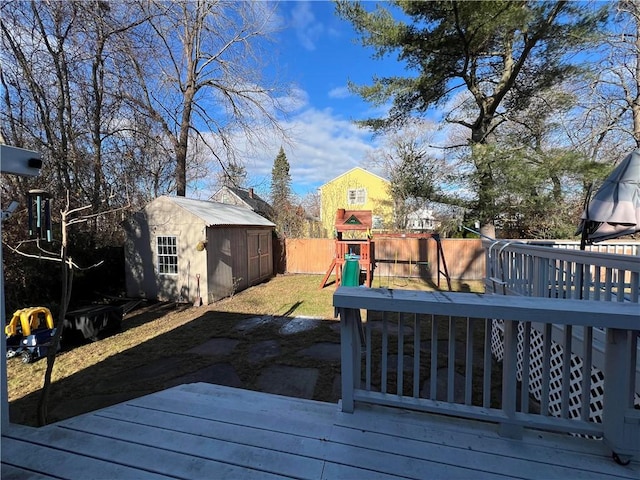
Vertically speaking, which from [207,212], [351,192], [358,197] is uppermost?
[351,192]

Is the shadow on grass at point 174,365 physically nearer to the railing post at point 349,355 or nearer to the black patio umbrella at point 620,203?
the railing post at point 349,355

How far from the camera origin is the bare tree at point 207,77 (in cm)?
946

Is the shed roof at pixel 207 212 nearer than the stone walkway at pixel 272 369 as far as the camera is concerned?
No

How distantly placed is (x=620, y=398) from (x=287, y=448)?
1653 mm

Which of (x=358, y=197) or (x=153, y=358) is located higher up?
(x=358, y=197)

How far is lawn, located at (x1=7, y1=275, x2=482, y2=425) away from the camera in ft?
11.4

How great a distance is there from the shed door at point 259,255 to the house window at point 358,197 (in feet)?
36.0

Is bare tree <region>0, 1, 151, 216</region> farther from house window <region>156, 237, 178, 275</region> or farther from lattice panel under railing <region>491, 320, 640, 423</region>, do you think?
lattice panel under railing <region>491, 320, 640, 423</region>

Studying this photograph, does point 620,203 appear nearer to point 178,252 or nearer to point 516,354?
point 516,354

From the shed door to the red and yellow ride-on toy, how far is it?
5.81 m

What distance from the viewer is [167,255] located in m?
8.08

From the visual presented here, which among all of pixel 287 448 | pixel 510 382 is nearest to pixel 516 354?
pixel 510 382

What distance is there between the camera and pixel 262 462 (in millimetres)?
1429

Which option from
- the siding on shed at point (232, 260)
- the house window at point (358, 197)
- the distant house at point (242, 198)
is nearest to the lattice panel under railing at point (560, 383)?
the siding on shed at point (232, 260)
